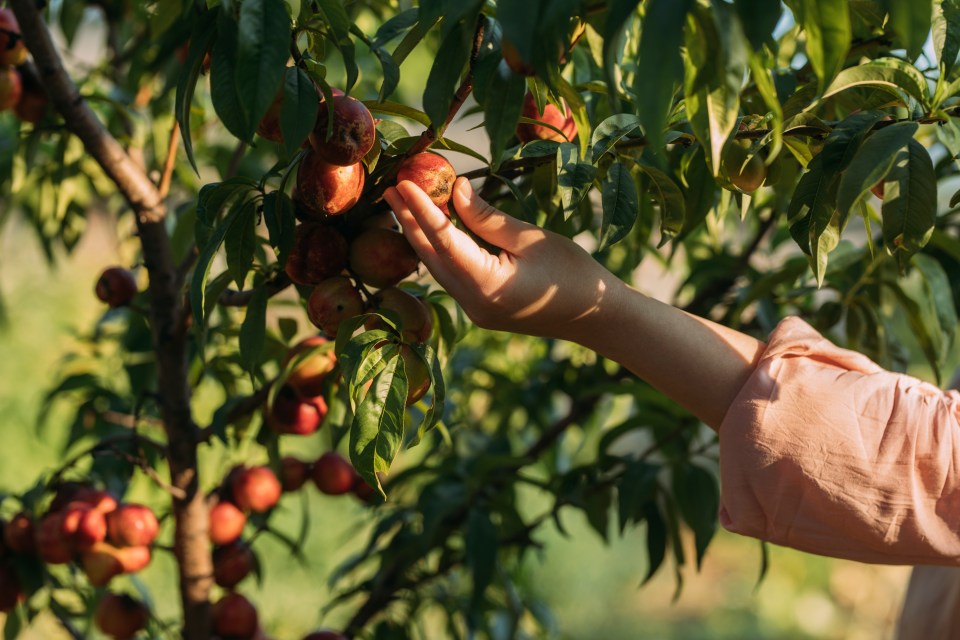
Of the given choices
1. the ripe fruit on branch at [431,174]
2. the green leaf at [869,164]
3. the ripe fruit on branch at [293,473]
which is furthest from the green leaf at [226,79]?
the ripe fruit on branch at [293,473]

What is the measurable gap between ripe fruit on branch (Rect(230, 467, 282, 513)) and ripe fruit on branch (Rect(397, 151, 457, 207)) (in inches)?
18.6

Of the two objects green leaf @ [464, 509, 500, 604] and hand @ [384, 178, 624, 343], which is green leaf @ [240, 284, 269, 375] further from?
green leaf @ [464, 509, 500, 604]

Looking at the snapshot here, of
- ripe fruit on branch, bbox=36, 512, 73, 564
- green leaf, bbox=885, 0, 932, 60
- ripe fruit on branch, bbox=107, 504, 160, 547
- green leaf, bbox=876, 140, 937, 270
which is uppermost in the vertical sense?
green leaf, bbox=885, 0, 932, 60

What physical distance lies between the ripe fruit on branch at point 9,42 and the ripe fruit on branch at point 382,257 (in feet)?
1.62

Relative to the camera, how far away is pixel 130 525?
91 cm

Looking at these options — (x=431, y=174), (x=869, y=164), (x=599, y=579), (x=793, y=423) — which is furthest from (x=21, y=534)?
(x=599, y=579)

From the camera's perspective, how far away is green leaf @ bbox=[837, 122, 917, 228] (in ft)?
1.57

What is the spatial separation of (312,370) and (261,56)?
336 millimetres

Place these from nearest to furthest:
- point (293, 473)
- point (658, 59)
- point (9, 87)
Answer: point (658, 59)
point (9, 87)
point (293, 473)

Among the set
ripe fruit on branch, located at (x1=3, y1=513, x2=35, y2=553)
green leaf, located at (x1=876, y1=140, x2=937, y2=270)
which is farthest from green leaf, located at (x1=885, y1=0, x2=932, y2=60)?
ripe fruit on branch, located at (x1=3, y1=513, x2=35, y2=553)

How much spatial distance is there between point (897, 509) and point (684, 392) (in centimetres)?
15

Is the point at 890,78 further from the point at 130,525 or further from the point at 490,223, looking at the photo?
the point at 130,525

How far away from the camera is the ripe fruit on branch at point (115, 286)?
0.88 meters

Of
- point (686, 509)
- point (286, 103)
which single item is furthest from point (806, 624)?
point (286, 103)
